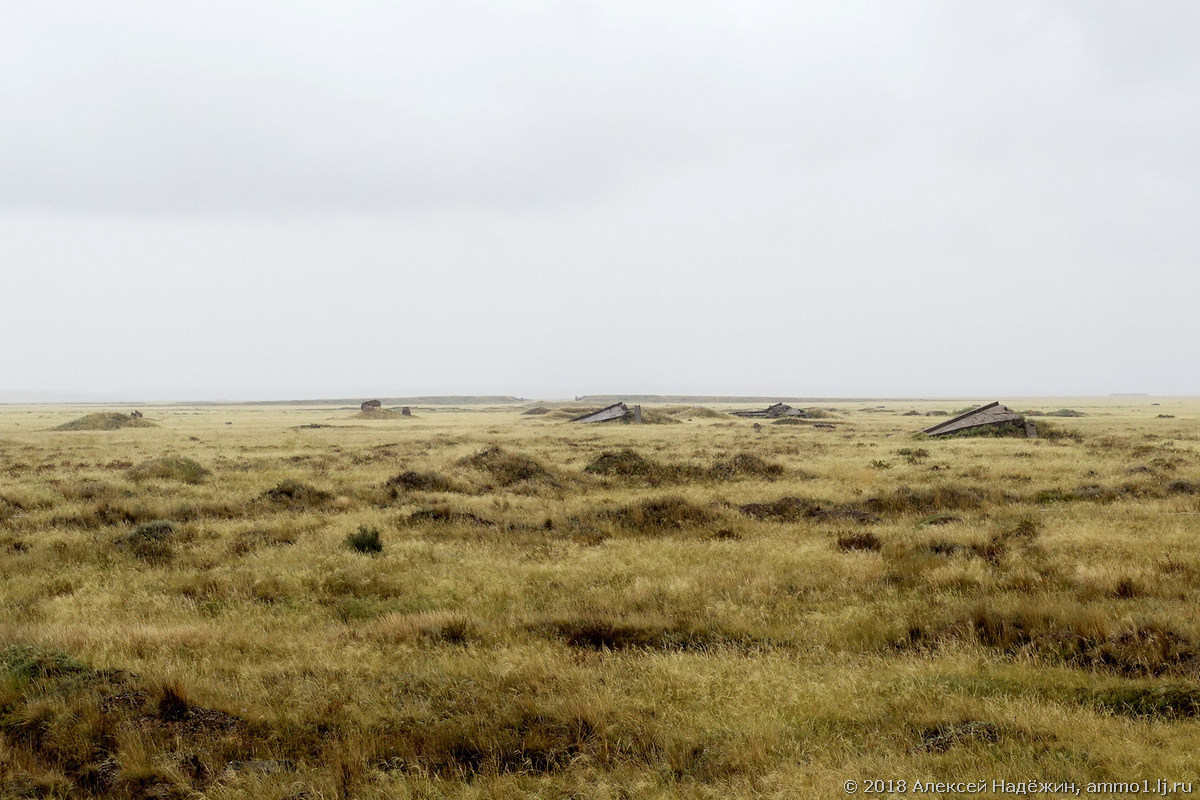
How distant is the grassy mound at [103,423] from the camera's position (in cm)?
5494

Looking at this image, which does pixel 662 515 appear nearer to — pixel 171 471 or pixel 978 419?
pixel 171 471

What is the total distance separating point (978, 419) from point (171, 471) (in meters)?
38.5

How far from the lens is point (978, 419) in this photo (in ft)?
131

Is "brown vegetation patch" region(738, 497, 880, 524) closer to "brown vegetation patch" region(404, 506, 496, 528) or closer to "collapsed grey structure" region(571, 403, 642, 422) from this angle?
"brown vegetation patch" region(404, 506, 496, 528)

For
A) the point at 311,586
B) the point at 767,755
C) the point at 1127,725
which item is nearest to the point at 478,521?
the point at 311,586

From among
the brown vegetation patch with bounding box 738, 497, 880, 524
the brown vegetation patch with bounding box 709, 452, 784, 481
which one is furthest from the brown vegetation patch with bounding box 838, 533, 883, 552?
the brown vegetation patch with bounding box 709, 452, 784, 481

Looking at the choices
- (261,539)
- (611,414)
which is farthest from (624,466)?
(611,414)

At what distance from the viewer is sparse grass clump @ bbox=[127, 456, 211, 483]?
75.6ft

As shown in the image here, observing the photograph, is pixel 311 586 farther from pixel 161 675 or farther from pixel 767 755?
pixel 767 755

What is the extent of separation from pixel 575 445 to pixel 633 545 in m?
23.8

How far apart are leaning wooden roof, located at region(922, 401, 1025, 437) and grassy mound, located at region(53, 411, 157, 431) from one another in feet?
186

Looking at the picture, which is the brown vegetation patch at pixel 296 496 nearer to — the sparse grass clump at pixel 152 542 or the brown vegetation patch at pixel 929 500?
the sparse grass clump at pixel 152 542

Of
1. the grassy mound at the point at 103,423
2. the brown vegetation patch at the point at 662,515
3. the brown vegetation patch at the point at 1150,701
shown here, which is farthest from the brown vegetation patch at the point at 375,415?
the brown vegetation patch at the point at 1150,701

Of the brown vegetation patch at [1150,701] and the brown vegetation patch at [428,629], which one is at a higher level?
the brown vegetation patch at [1150,701]
